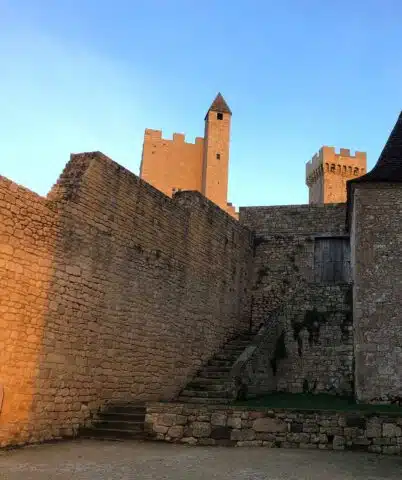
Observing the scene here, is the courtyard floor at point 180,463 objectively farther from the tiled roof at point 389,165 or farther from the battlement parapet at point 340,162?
the battlement parapet at point 340,162

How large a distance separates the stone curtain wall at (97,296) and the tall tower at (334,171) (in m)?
30.3

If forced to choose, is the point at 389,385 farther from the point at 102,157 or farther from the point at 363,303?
the point at 102,157

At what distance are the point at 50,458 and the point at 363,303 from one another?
→ 25.6ft

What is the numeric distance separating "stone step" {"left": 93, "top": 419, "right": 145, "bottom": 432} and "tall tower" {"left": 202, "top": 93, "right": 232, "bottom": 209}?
3081 centimetres

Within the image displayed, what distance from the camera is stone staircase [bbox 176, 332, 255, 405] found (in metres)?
12.1

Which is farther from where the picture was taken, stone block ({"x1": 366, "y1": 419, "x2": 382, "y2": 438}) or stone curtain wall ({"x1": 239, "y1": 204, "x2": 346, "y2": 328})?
stone curtain wall ({"x1": 239, "y1": 204, "x2": 346, "y2": 328})

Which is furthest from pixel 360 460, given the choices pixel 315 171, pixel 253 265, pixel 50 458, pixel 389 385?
pixel 315 171

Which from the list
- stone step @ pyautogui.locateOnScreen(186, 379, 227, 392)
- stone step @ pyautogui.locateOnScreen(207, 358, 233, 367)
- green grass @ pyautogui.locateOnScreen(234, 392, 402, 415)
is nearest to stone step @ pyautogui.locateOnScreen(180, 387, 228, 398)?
stone step @ pyautogui.locateOnScreen(186, 379, 227, 392)

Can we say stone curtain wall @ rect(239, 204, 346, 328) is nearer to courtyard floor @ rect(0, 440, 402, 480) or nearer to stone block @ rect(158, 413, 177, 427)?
stone block @ rect(158, 413, 177, 427)

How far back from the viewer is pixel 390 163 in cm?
1355

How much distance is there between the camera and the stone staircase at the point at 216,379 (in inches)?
477

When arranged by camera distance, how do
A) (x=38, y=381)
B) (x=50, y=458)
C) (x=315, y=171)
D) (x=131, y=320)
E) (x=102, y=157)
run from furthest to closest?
(x=315, y=171) → (x=131, y=320) → (x=102, y=157) → (x=38, y=381) → (x=50, y=458)

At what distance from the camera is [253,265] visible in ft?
58.4

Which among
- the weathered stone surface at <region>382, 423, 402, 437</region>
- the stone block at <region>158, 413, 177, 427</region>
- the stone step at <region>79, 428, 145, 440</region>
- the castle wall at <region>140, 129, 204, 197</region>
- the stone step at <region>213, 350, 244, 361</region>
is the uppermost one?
the castle wall at <region>140, 129, 204, 197</region>
